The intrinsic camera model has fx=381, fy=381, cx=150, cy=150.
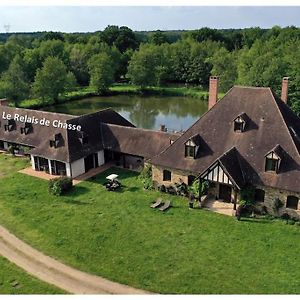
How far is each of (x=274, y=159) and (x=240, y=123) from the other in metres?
3.72

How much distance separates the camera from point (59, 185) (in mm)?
29438

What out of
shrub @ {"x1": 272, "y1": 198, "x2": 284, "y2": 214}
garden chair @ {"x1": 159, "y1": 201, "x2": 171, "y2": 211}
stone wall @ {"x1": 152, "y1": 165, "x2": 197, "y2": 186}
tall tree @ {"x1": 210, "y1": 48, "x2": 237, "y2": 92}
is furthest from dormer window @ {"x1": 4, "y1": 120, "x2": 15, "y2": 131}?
tall tree @ {"x1": 210, "y1": 48, "x2": 237, "y2": 92}

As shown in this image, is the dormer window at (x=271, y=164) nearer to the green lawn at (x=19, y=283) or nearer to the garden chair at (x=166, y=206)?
the garden chair at (x=166, y=206)

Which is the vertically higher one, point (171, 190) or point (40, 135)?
point (40, 135)

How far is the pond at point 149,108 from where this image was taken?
197ft

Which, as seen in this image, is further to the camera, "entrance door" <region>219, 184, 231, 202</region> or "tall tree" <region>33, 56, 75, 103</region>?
"tall tree" <region>33, 56, 75, 103</region>

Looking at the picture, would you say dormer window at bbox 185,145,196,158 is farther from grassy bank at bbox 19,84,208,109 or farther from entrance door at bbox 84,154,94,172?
grassy bank at bbox 19,84,208,109

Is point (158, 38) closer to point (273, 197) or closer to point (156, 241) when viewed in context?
point (273, 197)

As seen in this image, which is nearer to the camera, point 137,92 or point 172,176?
point 172,176

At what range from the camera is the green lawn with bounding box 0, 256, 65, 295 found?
61.3ft

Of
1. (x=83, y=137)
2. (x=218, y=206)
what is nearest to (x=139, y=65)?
(x=83, y=137)

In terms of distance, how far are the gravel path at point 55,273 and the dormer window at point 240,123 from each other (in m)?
14.0

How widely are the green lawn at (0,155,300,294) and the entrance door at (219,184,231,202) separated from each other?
7.14ft

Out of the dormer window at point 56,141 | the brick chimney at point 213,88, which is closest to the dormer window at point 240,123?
the brick chimney at point 213,88
